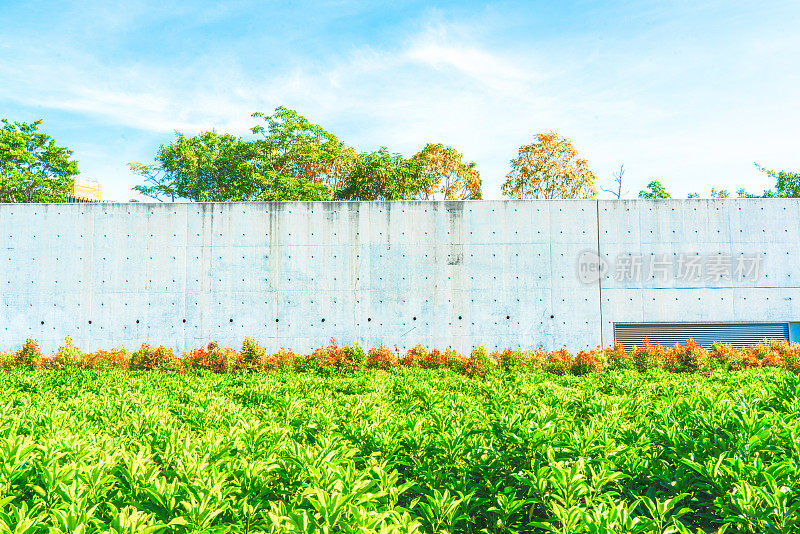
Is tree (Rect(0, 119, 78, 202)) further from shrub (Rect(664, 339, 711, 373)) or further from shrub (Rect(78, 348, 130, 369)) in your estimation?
shrub (Rect(664, 339, 711, 373))

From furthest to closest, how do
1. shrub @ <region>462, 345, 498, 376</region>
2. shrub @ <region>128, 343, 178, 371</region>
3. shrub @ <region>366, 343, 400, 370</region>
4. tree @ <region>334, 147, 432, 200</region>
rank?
tree @ <region>334, 147, 432, 200</region> → shrub @ <region>128, 343, 178, 371</region> → shrub @ <region>366, 343, 400, 370</region> → shrub @ <region>462, 345, 498, 376</region>

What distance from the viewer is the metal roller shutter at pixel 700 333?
46.4ft

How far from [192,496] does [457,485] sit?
1.56 meters

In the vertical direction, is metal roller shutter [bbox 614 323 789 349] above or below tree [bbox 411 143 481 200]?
below

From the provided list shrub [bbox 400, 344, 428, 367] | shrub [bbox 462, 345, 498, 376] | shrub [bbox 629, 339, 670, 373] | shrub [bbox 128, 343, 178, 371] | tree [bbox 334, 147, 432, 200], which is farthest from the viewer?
tree [bbox 334, 147, 432, 200]

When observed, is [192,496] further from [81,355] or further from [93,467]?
[81,355]

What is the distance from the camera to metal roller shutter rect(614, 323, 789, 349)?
1416cm

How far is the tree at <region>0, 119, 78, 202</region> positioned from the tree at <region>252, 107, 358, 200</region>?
1178 centimetres

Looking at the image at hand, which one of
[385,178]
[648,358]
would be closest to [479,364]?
[648,358]

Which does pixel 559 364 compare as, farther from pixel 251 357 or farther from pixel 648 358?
pixel 251 357

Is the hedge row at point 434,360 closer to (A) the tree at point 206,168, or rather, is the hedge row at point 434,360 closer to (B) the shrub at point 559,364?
(B) the shrub at point 559,364

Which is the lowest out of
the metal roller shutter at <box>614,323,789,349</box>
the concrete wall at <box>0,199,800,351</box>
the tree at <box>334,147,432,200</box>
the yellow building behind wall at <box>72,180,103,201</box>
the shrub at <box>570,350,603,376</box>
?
the shrub at <box>570,350,603,376</box>

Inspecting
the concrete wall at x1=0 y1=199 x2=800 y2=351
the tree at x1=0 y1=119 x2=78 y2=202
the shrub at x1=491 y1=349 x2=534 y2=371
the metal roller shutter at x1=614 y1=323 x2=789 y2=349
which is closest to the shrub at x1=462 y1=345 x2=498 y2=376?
the shrub at x1=491 y1=349 x2=534 y2=371

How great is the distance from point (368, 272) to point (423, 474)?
1117 centimetres
